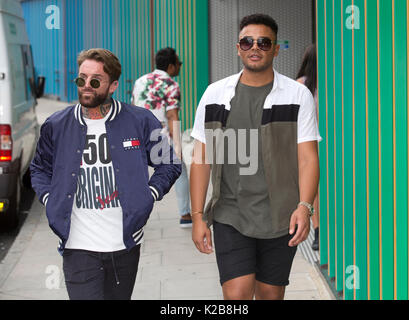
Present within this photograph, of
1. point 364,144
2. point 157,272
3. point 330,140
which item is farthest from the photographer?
point 157,272

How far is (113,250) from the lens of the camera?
A: 356 cm

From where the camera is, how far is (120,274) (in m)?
3.68

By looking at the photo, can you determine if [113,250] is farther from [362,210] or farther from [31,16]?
[31,16]

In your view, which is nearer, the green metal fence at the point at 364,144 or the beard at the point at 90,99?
the beard at the point at 90,99

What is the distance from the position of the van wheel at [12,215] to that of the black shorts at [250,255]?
14.6 ft

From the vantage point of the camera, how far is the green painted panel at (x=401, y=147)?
370 cm

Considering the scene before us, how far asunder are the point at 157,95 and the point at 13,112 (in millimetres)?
1626

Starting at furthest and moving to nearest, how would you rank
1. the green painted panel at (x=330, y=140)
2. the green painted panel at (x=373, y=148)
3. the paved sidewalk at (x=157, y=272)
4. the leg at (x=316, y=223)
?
1. the leg at (x=316, y=223)
2. the paved sidewalk at (x=157, y=272)
3. the green painted panel at (x=330, y=140)
4. the green painted panel at (x=373, y=148)

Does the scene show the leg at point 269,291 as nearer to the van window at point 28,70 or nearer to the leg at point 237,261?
the leg at point 237,261

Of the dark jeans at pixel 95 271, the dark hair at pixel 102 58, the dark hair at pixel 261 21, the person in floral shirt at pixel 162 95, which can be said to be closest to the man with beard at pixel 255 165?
the dark hair at pixel 261 21

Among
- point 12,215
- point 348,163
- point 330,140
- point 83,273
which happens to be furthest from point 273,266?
point 12,215

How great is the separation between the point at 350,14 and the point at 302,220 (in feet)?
5.74

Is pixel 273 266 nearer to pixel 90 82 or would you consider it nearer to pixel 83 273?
pixel 83 273
